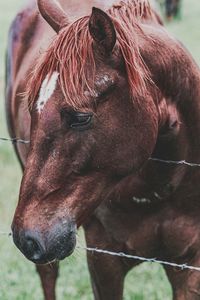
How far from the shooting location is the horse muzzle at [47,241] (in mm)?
2787

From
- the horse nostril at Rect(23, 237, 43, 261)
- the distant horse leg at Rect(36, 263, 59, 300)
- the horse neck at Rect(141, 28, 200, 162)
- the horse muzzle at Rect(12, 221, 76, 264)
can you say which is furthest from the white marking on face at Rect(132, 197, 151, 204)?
the distant horse leg at Rect(36, 263, 59, 300)

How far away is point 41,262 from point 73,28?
890 mm

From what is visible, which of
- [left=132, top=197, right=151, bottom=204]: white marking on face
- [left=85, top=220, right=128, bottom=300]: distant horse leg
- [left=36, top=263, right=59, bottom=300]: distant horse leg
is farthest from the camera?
[left=36, top=263, right=59, bottom=300]: distant horse leg

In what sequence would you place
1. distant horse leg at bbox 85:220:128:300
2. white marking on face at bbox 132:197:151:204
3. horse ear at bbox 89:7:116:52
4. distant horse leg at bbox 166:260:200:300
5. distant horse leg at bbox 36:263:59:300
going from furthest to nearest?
1. distant horse leg at bbox 36:263:59:300
2. distant horse leg at bbox 85:220:128:300
3. distant horse leg at bbox 166:260:200:300
4. white marking on face at bbox 132:197:151:204
5. horse ear at bbox 89:7:116:52

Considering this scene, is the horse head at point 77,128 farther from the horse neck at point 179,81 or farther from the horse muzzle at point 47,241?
the horse neck at point 179,81

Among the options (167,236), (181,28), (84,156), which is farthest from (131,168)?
(181,28)

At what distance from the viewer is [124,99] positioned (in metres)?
2.90

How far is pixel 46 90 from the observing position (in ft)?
9.43

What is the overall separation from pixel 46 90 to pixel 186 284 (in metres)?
1.33

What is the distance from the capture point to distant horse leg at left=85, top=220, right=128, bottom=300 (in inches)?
147

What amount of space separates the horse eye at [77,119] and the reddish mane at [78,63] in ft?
0.10

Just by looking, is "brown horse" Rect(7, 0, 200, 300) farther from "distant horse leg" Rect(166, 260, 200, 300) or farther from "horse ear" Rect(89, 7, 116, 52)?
"distant horse leg" Rect(166, 260, 200, 300)

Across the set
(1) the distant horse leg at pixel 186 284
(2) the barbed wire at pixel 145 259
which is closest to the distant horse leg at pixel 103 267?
(2) the barbed wire at pixel 145 259

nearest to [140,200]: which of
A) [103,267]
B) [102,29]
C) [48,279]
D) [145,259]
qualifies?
[145,259]
